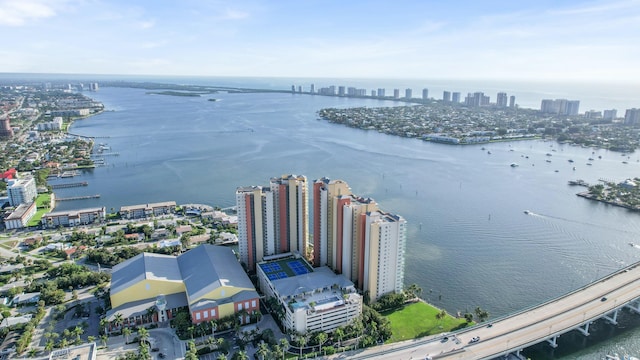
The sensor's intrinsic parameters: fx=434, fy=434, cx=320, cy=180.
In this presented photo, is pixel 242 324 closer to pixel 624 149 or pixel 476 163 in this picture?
pixel 476 163

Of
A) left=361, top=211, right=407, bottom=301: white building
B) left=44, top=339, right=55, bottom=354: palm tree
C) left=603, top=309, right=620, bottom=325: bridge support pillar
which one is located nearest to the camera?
left=44, top=339, right=55, bottom=354: palm tree

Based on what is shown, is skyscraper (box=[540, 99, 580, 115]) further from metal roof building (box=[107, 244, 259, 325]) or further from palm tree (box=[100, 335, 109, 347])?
palm tree (box=[100, 335, 109, 347])

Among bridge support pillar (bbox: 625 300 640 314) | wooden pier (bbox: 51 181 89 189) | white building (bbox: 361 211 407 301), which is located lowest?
bridge support pillar (bbox: 625 300 640 314)

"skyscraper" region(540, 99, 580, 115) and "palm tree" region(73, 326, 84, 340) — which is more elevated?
"skyscraper" region(540, 99, 580, 115)

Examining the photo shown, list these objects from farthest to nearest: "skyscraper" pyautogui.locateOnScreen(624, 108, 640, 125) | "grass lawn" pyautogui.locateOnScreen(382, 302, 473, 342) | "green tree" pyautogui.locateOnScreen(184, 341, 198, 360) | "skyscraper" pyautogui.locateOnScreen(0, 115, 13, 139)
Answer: "skyscraper" pyautogui.locateOnScreen(624, 108, 640, 125), "skyscraper" pyautogui.locateOnScreen(0, 115, 13, 139), "grass lawn" pyautogui.locateOnScreen(382, 302, 473, 342), "green tree" pyautogui.locateOnScreen(184, 341, 198, 360)

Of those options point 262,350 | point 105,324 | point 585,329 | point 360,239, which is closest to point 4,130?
point 105,324

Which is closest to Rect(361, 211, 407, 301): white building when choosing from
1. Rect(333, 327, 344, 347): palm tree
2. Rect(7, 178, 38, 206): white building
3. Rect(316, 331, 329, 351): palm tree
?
Rect(333, 327, 344, 347): palm tree

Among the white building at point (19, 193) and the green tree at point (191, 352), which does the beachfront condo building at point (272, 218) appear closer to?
the green tree at point (191, 352)

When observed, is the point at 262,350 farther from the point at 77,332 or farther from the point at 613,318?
the point at 613,318
